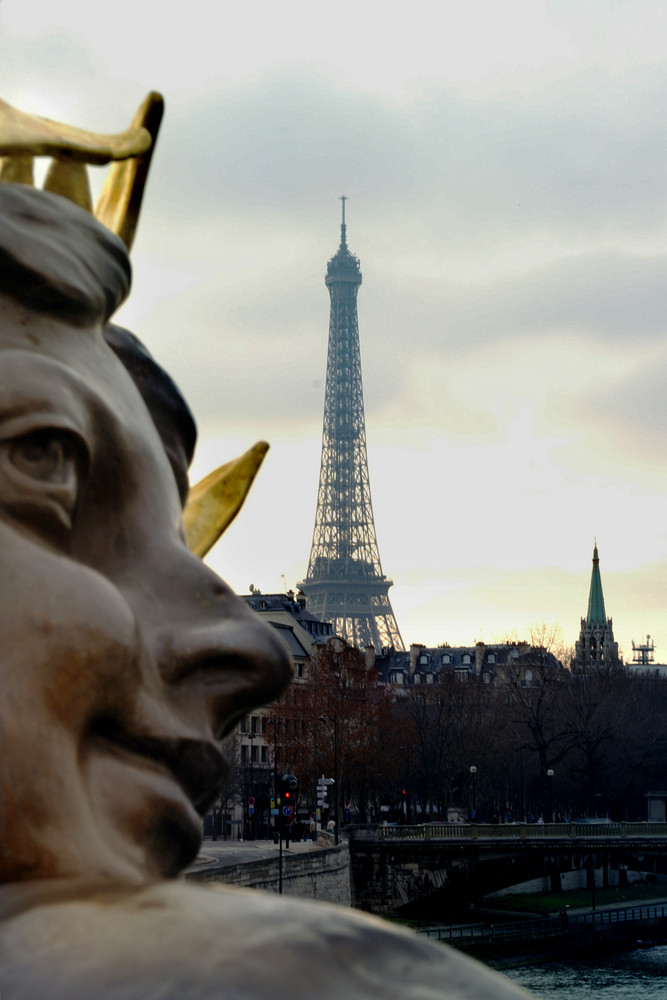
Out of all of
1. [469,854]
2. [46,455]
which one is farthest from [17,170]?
[469,854]

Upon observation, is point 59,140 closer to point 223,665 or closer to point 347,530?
point 223,665

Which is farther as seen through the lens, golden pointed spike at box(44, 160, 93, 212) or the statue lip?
golden pointed spike at box(44, 160, 93, 212)

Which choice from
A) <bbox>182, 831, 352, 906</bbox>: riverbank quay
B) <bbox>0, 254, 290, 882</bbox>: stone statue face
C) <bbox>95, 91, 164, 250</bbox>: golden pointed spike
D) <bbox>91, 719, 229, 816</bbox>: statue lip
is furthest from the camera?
<bbox>182, 831, 352, 906</bbox>: riverbank quay

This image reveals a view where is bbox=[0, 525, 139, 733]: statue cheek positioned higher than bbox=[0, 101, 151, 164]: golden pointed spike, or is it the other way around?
bbox=[0, 101, 151, 164]: golden pointed spike

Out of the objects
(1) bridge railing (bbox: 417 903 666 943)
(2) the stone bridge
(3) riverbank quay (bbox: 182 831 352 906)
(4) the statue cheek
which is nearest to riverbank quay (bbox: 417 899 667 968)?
(1) bridge railing (bbox: 417 903 666 943)

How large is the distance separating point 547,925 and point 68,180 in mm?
40364

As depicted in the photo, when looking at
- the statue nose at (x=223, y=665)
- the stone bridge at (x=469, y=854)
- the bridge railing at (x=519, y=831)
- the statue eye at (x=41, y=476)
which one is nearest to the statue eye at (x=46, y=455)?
the statue eye at (x=41, y=476)

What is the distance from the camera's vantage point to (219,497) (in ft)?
5.26

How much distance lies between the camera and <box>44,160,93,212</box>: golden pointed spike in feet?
4.52

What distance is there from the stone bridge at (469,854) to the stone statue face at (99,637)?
40530 mm

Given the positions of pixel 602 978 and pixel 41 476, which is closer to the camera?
pixel 41 476

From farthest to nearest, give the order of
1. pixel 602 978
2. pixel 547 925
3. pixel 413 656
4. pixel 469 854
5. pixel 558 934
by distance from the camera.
Answer: pixel 413 656 → pixel 469 854 → pixel 547 925 → pixel 558 934 → pixel 602 978

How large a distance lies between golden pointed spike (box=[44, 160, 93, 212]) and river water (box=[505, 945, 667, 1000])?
95.5ft

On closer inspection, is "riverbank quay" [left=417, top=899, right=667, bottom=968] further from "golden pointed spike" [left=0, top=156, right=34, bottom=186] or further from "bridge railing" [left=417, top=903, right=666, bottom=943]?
"golden pointed spike" [left=0, top=156, right=34, bottom=186]
